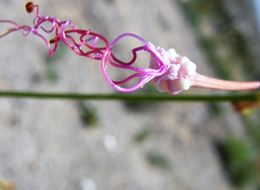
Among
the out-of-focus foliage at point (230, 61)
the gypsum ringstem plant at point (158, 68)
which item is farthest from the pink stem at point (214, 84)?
the out-of-focus foliage at point (230, 61)

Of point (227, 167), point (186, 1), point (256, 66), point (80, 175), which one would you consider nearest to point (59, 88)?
point (80, 175)

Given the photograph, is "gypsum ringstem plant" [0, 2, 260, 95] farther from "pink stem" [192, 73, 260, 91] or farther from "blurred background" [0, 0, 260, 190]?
"blurred background" [0, 0, 260, 190]

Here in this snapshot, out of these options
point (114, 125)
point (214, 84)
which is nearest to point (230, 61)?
point (114, 125)

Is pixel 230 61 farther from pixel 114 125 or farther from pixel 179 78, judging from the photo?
pixel 179 78

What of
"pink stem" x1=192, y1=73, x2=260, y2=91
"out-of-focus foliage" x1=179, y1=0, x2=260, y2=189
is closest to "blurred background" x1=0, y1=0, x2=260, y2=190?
"out-of-focus foliage" x1=179, y1=0, x2=260, y2=189

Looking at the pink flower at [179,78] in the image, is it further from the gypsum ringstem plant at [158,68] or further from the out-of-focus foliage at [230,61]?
the out-of-focus foliage at [230,61]

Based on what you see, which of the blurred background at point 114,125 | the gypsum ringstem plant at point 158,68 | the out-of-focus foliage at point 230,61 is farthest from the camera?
the out-of-focus foliage at point 230,61

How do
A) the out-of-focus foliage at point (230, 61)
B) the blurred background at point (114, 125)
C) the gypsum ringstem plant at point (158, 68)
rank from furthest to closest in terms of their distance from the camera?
the out-of-focus foliage at point (230, 61), the blurred background at point (114, 125), the gypsum ringstem plant at point (158, 68)

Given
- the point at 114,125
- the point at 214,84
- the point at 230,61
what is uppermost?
the point at 230,61
